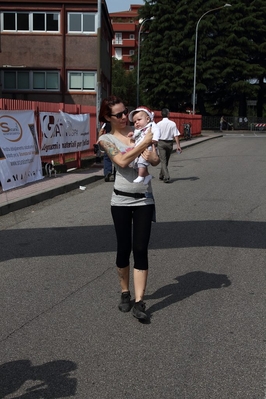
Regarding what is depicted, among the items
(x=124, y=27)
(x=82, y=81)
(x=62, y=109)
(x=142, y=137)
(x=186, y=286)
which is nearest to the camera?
(x=142, y=137)

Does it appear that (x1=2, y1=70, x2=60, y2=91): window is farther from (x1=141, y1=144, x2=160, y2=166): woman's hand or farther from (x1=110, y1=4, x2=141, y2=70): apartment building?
(x1=110, y1=4, x2=141, y2=70): apartment building

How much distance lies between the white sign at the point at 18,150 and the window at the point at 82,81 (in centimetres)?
2319

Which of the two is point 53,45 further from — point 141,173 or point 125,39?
point 125,39

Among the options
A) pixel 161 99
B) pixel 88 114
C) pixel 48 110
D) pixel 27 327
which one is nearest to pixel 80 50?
pixel 88 114

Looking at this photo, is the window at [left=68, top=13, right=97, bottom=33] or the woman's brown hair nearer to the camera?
the woman's brown hair

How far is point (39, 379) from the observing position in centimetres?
348

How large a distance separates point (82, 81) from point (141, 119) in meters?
31.4

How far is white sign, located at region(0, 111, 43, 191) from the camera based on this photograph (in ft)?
35.0

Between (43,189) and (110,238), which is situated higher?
(43,189)

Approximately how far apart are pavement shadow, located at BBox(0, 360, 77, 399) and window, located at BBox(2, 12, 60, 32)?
3330cm

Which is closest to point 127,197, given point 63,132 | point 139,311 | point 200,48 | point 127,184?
point 127,184

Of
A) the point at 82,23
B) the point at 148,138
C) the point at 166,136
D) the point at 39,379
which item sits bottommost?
the point at 39,379

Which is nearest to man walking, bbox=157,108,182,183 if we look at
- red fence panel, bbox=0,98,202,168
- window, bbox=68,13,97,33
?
red fence panel, bbox=0,98,202,168

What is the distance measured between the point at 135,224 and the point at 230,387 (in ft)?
5.25
